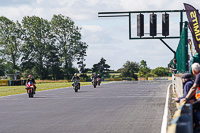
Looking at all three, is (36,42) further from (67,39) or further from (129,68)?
(129,68)

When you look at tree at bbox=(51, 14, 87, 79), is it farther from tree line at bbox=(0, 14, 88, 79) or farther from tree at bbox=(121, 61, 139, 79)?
tree at bbox=(121, 61, 139, 79)

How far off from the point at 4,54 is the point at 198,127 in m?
81.7

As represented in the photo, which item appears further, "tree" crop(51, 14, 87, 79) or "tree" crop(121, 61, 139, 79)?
"tree" crop(121, 61, 139, 79)

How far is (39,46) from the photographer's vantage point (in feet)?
295

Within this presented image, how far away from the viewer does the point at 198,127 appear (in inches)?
286

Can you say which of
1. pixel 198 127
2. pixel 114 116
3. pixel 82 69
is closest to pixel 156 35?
pixel 114 116

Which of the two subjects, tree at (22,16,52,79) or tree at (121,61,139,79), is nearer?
tree at (22,16,52,79)

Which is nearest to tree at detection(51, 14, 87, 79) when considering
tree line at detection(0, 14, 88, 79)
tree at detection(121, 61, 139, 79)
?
tree line at detection(0, 14, 88, 79)

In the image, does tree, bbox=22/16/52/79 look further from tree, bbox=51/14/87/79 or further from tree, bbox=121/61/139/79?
tree, bbox=121/61/139/79

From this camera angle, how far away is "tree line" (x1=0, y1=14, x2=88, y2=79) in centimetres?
8644

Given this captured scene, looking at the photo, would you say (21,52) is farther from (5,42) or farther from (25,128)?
(25,128)

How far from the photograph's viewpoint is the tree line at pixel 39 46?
86438 mm

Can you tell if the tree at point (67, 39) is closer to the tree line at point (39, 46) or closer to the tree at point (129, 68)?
the tree line at point (39, 46)

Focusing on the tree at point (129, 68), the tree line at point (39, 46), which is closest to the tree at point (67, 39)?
the tree line at point (39, 46)
